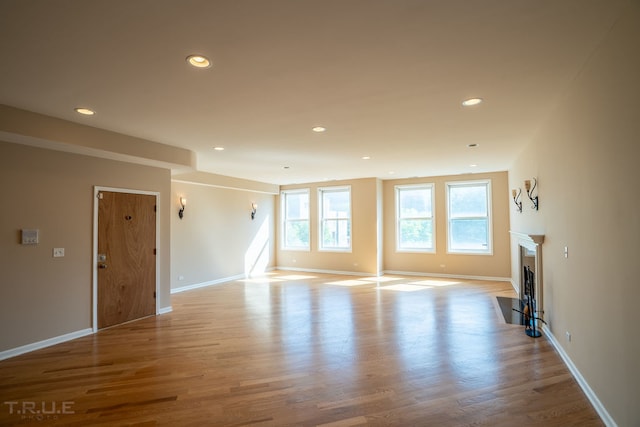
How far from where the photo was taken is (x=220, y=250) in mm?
8141

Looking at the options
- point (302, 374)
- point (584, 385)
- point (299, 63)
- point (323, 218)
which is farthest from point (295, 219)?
point (584, 385)

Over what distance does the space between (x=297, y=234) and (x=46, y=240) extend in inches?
262

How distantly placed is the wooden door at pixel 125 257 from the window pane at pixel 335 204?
523 centimetres

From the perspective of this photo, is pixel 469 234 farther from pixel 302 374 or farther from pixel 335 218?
pixel 302 374

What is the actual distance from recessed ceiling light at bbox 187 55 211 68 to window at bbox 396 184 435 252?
7.22 meters

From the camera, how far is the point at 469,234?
8297 millimetres

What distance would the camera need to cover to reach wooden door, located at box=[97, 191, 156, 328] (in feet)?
15.2

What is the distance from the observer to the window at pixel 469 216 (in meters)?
8.10

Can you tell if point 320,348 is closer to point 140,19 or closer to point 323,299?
point 323,299

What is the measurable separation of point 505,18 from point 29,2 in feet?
8.84

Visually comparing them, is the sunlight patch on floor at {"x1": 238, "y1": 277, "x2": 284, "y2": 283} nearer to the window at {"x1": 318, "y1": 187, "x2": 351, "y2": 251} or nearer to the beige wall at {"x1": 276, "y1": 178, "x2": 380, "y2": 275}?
the beige wall at {"x1": 276, "y1": 178, "x2": 380, "y2": 275}

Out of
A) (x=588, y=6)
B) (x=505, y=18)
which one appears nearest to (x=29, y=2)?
→ (x=505, y=18)

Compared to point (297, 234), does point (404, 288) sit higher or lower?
lower

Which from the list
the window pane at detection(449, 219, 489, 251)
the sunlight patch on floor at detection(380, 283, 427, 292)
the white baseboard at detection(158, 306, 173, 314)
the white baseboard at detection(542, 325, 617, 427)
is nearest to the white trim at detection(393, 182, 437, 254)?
the window pane at detection(449, 219, 489, 251)
